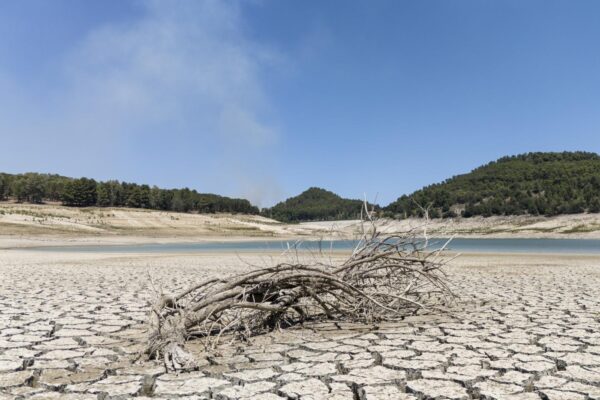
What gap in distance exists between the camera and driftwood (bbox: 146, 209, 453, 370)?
4.63 metres

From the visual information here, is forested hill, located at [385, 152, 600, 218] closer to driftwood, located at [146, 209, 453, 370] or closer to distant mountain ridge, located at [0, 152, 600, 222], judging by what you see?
distant mountain ridge, located at [0, 152, 600, 222]

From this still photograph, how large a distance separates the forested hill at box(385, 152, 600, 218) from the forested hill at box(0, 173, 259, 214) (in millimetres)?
41455

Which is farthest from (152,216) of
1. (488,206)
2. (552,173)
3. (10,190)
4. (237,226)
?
(552,173)

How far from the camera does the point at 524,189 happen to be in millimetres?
91438

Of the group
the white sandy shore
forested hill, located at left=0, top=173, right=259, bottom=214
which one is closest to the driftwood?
the white sandy shore

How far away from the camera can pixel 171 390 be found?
3.40 m

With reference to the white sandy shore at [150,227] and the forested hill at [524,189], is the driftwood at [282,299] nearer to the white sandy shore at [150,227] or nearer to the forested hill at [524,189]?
the white sandy shore at [150,227]

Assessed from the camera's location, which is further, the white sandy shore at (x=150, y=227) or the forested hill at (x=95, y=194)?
the forested hill at (x=95, y=194)

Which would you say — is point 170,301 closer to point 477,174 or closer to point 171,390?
point 171,390

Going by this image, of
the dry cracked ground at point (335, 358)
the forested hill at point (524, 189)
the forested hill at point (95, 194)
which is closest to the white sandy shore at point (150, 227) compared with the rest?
the forested hill at point (524, 189)

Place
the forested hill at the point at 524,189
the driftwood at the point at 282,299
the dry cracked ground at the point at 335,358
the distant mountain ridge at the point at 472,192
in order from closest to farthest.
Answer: the dry cracked ground at the point at 335,358 < the driftwood at the point at 282,299 < the forested hill at the point at 524,189 < the distant mountain ridge at the point at 472,192

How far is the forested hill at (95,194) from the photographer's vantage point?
81250mm

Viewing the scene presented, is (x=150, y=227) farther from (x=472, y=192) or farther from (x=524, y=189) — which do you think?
(x=524, y=189)

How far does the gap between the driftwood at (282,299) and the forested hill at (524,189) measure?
2260 inches
